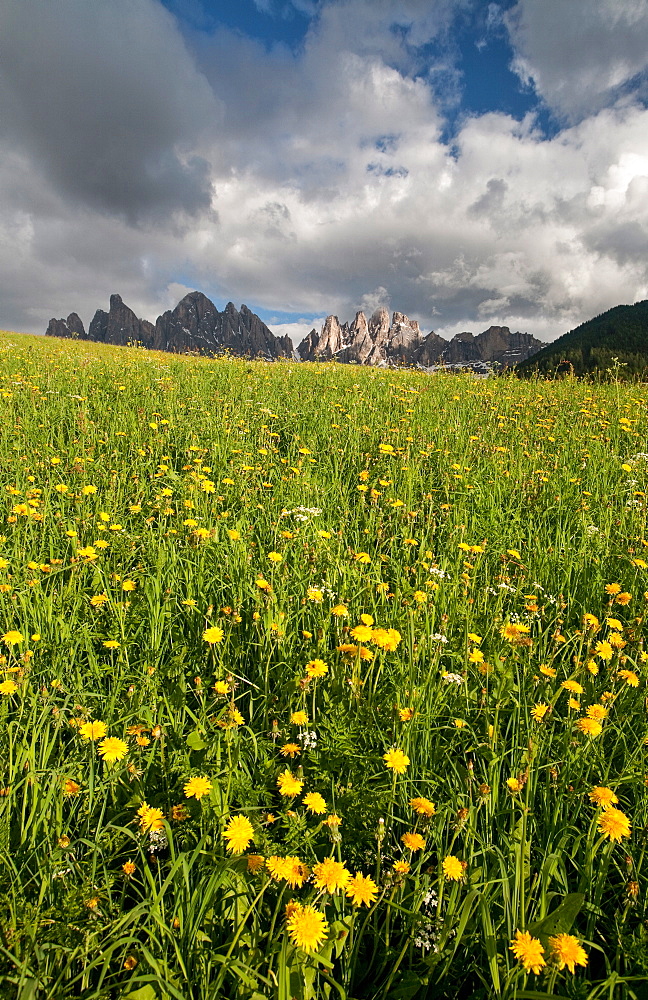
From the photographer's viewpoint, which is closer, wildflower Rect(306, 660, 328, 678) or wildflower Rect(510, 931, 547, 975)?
wildflower Rect(510, 931, 547, 975)

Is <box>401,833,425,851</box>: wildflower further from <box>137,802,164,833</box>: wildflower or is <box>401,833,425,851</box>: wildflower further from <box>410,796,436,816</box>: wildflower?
<box>137,802,164,833</box>: wildflower

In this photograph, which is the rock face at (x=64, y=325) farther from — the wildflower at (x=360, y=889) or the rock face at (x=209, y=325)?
the wildflower at (x=360, y=889)

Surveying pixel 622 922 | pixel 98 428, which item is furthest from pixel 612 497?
pixel 98 428

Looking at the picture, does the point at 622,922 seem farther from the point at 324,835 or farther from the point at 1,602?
the point at 1,602

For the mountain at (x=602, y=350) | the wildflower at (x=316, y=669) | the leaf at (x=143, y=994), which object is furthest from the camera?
the mountain at (x=602, y=350)

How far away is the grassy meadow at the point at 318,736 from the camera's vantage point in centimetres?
128

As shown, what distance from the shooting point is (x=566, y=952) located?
3.81 ft

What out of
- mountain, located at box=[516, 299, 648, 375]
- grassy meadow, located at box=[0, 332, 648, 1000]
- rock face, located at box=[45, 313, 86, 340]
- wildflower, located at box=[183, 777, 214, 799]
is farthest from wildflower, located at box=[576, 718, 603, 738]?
rock face, located at box=[45, 313, 86, 340]

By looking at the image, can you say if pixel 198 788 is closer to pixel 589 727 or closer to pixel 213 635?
pixel 213 635

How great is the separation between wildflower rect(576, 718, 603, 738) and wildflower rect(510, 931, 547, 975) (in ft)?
2.50

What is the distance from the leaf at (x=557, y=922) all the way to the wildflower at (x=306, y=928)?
57cm

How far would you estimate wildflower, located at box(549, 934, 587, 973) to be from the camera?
114 centimetres

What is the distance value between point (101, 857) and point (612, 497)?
4663 mm

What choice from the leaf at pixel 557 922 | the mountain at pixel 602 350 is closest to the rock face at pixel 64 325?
the mountain at pixel 602 350
